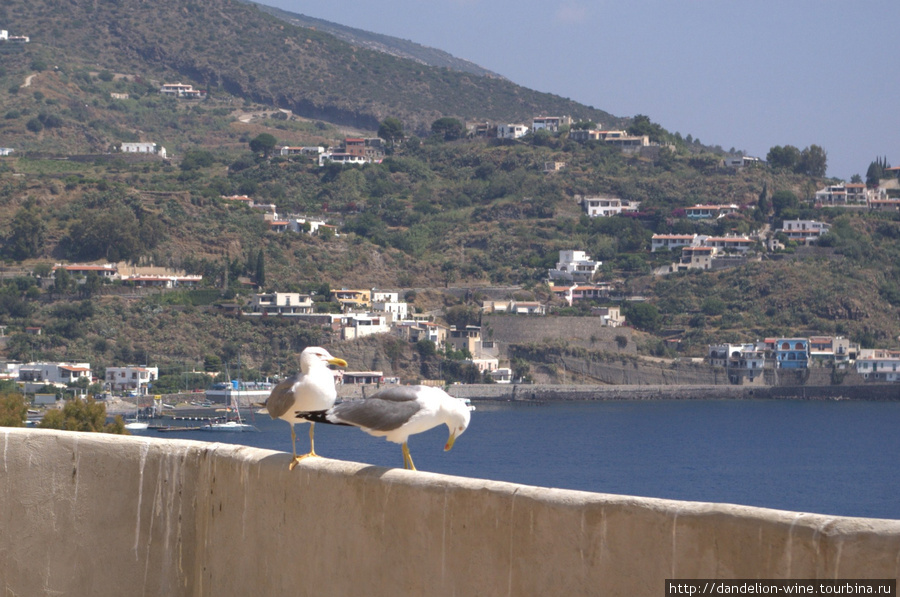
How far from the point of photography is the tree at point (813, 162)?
102 meters

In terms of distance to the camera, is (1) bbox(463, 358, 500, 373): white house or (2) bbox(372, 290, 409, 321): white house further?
(2) bbox(372, 290, 409, 321): white house

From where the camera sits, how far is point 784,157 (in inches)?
4026

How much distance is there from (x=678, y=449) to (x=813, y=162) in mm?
53961

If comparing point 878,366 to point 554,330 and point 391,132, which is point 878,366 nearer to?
point 554,330

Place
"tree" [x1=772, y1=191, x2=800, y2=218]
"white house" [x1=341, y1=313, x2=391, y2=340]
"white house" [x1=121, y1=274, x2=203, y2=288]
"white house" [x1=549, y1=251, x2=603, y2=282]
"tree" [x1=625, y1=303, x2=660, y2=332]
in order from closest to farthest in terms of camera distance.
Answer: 1. "white house" [x1=341, y1=313, x2=391, y2=340]
2. "white house" [x1=121, y1=274, x2=203, y2=288]
3. "tree" [x1=625, y1=303, x2=660, y2=332]
4. "white house" [x1=549, y1=251, x2=603, y2=282]
5. "tree" [x1=772, y1=191, x2=800, y2=218]

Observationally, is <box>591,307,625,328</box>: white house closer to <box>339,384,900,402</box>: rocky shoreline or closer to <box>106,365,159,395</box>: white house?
<box>339,384,900,402</box>: rocky shoreline

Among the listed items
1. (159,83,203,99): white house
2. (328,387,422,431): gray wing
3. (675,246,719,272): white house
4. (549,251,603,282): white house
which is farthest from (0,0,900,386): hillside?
→ (328,387,422,431): gray wing

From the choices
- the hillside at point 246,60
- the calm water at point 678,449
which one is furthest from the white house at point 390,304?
the hillside at point 246,60

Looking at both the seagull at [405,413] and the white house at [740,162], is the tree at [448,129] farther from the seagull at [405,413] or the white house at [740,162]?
the seagull at [405,413]

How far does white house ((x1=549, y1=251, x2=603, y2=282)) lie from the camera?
275ft

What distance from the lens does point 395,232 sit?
290 ft

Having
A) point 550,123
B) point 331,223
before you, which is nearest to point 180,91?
point 550,123

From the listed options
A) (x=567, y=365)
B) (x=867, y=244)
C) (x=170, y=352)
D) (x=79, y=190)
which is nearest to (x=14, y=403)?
(x=170, y=352)

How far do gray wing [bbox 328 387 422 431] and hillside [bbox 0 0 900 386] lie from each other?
62.6 meters
